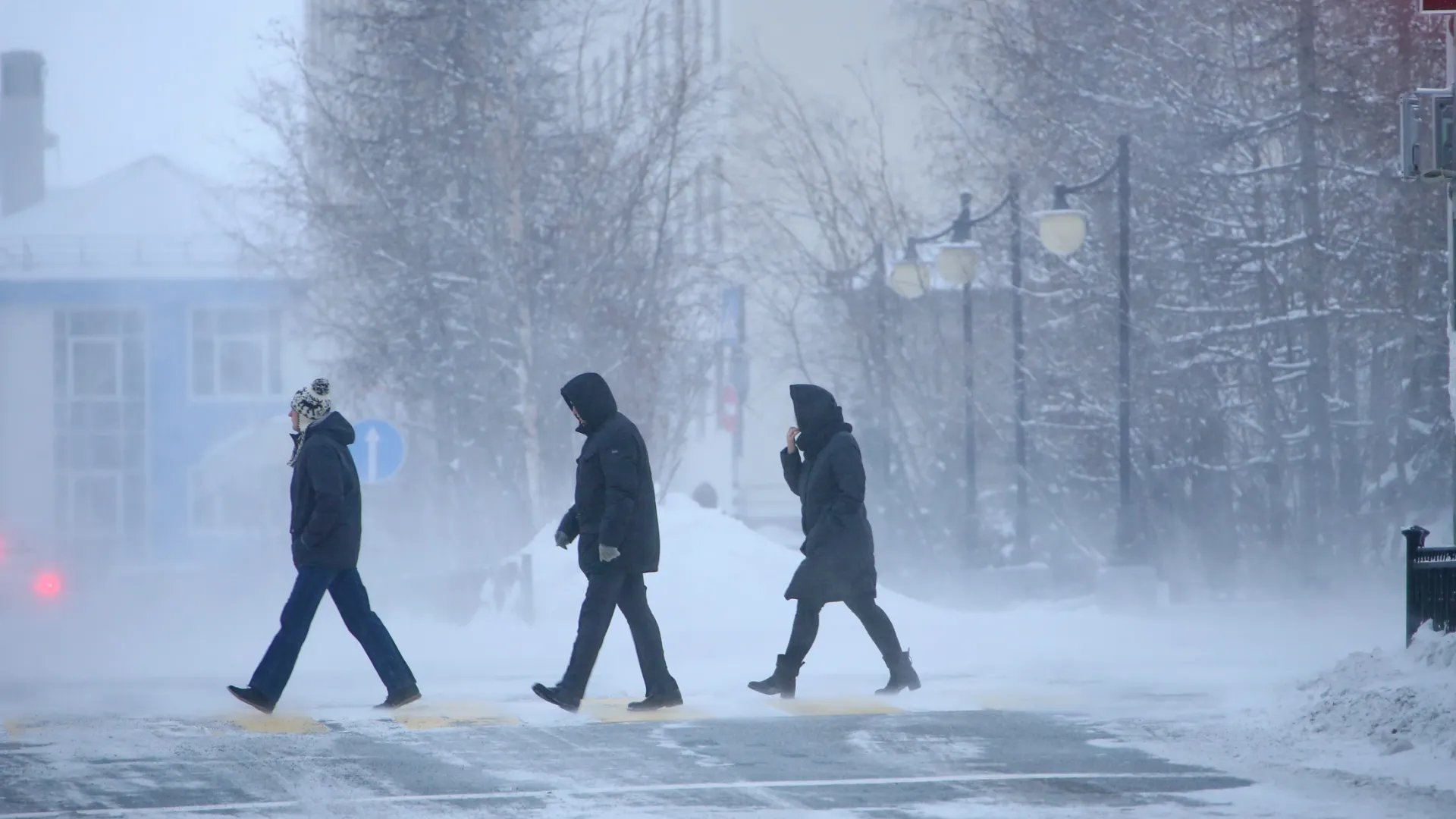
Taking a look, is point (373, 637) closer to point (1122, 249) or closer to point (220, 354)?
point (1122, 249)

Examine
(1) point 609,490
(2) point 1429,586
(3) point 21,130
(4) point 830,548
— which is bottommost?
(2) point 1429,586

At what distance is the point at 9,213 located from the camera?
51.7 m

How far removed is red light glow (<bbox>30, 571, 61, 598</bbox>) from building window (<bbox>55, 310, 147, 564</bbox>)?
80.4ft

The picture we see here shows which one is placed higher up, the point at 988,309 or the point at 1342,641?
the point at 988,309

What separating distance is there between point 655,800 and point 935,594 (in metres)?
15.7

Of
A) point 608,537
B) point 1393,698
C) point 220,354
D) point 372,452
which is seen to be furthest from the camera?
point 220,354

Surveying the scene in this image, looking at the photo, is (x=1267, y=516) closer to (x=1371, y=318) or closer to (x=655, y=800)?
(x=1371, y=318)

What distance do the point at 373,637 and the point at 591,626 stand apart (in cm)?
116

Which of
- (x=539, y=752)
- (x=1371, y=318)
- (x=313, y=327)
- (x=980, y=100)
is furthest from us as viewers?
(x=313, y=327)

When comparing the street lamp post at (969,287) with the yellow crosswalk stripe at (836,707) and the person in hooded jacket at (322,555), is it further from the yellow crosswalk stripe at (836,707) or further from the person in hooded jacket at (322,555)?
the person in hooded jacket at (322,555)

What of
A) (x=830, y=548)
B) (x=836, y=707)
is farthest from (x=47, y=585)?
(x=836, y=707)

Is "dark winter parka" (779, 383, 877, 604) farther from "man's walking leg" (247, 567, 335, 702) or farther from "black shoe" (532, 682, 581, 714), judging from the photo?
"man's walking leg" (247, 567, 335, 702)

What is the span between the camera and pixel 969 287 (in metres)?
24.7

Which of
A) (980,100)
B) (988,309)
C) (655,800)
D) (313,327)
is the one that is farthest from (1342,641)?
(313,327)
